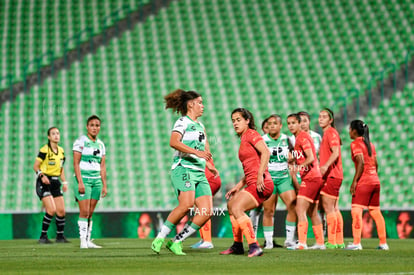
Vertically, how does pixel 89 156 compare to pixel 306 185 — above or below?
above

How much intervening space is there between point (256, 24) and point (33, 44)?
7054mm

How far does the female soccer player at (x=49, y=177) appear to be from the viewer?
1274cm

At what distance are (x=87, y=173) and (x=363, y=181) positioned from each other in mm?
4123

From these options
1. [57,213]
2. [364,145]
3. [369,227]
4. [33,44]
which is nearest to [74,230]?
[57,213]

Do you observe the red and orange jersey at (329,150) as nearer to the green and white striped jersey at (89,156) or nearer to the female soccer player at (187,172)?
the female soccer player at (187,172)

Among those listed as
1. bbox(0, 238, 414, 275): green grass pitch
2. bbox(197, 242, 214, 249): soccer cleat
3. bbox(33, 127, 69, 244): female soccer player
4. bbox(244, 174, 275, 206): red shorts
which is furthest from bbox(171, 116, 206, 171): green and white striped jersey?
bbox(33, 127, 69, 244): female soccer player

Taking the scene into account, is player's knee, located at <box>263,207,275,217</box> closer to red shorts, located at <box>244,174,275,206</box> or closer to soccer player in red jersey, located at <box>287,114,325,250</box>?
soccer player in red jersey, located at <box>287,114,325,250</box>

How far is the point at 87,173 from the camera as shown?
37.0 ft

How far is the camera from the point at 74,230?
15695mm

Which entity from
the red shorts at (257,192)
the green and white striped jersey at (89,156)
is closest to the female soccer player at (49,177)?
the green and white striped jersey at (89,156)

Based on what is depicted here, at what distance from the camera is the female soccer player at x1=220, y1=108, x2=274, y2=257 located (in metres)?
8.49

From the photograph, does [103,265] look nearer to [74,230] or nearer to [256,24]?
[74,230]

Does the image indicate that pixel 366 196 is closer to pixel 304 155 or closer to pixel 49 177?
pixel 304 155

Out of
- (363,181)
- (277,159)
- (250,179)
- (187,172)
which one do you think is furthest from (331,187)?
(187,172)
